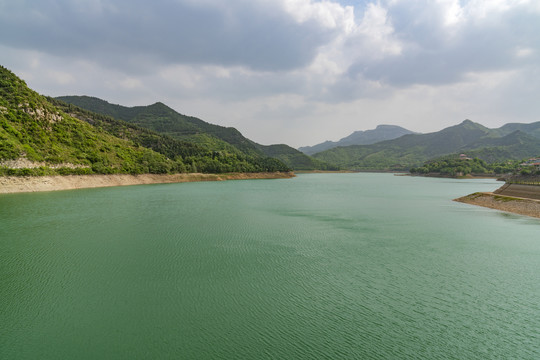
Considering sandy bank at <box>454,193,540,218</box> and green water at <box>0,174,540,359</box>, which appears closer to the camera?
green water at <box>0,174,540,359</box>

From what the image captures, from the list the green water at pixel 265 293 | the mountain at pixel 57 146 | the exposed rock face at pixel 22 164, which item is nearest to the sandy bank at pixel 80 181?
the mountain at pixel 57 146

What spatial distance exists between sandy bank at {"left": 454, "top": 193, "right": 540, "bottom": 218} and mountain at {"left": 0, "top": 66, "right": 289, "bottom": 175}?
63.7 meters

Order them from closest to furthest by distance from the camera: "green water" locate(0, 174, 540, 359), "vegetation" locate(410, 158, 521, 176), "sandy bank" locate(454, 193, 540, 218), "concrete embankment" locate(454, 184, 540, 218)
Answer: "green water" locate(0, 174, 540, 359) < "sandy bank" locate(454, 193, 540, 218) < "concrete embankment" locate(454, 184, 540, 218) < "vegetation" locate(410, 158, 521, 176)

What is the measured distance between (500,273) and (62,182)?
2245 inches

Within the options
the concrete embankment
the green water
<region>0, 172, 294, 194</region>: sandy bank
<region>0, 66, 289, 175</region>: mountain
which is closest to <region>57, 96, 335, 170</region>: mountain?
<region>0, 66, 289, 175</region>: mountain

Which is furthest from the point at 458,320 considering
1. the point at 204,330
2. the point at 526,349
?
the point at 204,330

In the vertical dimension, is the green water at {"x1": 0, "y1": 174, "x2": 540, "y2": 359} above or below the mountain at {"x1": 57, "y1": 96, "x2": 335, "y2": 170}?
below

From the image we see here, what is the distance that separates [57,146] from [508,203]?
235 feet

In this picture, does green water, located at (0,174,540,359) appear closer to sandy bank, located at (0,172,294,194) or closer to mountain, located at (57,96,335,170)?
sandy bank, located at (0,172,294,194)

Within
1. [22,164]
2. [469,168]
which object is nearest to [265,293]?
[22,164]

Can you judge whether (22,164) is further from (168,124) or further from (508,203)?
(168,124)

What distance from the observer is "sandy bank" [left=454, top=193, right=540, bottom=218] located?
26683mm

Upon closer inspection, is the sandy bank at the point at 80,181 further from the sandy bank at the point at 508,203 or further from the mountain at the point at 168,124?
the mountain at the point at 168,124

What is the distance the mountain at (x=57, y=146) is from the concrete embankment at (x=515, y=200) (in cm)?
A: 6381
